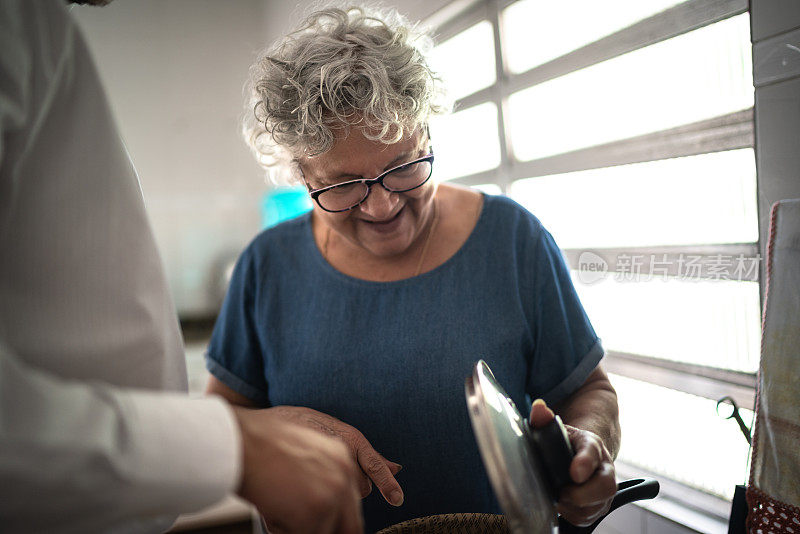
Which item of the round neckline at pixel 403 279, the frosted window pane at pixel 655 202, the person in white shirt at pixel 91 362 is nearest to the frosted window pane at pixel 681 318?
the frosted window pane at pixel 655 202

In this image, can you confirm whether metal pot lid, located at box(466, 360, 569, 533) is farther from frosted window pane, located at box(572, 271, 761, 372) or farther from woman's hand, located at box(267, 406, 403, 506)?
frosted window pane, located at box(572, 271, 761, 372)

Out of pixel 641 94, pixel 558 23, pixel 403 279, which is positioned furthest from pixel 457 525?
pixel 558 23

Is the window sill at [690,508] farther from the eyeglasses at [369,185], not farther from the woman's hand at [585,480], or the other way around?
the eyeglasses at [369,185]

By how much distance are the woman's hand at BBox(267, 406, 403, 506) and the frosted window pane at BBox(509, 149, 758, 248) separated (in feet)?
3.28

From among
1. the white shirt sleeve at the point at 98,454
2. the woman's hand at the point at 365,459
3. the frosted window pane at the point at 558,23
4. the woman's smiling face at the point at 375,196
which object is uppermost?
the frosted window pane at the point at 558,23

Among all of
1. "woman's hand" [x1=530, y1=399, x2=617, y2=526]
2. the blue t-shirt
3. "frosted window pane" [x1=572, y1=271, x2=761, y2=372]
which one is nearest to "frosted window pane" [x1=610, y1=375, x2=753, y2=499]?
"frosted window pane" [x1=572, y1=271, x2=761, y2=372]

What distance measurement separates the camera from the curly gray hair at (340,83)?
100 centimetres

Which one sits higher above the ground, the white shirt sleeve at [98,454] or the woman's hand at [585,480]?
the white shirt sleeve at [98,454]

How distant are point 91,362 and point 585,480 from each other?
650 millimetres

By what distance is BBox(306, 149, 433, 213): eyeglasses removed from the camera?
3.40ft

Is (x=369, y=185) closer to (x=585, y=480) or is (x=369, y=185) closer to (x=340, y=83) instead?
(x=340, y=83)

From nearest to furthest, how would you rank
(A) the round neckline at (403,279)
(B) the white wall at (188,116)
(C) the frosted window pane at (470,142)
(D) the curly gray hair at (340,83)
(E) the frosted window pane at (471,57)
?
1. (D) the curly gray hair at (340,83)
2. (A) the round neckline at (403,279)
3. (E) the frosted window pane at (471,57)
4. (C) the frosted window pane at (470,142)
5. (B) the white wall at (188,116)

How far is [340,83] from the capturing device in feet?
3.27

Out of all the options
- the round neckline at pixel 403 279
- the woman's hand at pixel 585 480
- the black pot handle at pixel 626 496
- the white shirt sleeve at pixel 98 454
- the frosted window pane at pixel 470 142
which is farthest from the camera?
the frosted window pane at pixel 470 142
